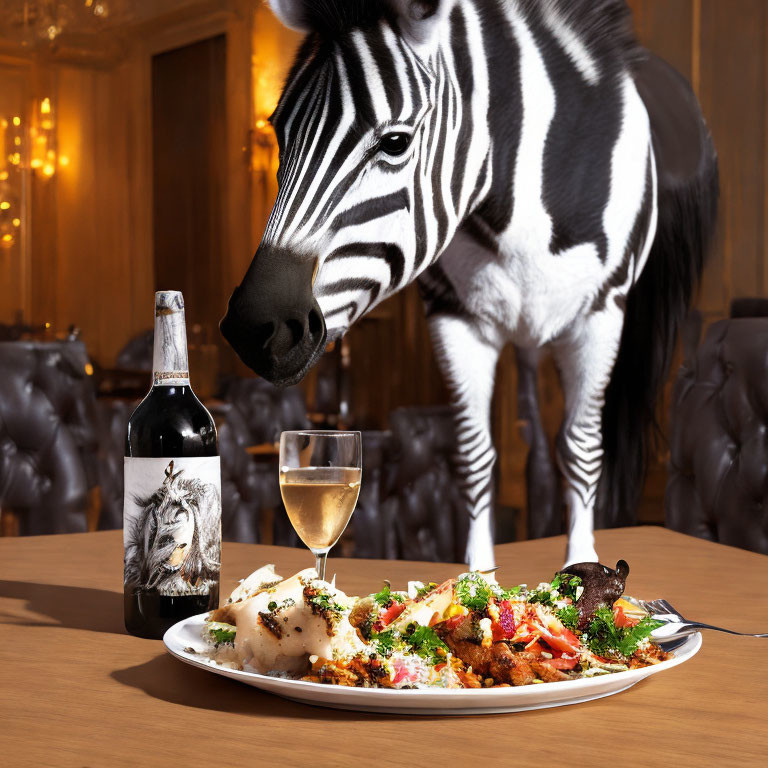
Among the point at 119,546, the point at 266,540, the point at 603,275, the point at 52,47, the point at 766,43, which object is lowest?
the point at 266,540

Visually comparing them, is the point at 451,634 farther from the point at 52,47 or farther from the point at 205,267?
the point at 52,47

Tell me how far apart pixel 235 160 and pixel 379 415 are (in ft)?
2.00

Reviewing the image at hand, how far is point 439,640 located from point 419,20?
3.19ft

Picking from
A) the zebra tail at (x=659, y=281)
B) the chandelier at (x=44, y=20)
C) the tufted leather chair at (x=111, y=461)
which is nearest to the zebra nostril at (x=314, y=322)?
the zebra tail at (x=659, y=281)

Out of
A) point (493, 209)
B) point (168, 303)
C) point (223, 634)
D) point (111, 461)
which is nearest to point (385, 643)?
point (223, 634)

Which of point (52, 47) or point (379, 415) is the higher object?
point (52, 47)

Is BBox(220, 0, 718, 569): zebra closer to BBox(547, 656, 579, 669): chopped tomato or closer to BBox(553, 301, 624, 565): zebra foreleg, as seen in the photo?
BBox(553, 301, 624, 565): zebra foreleg

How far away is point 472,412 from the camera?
5.01 feet

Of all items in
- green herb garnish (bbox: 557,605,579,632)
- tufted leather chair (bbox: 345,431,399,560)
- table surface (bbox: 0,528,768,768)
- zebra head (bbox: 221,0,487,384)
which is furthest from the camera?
tufted leather chair (bbox: 345,431,399,560)

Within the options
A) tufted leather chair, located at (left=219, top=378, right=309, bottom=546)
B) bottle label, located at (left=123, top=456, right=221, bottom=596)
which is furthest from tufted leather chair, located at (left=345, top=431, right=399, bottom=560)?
bottle label, located at (left=123, top=456, right=221, bottom=596)

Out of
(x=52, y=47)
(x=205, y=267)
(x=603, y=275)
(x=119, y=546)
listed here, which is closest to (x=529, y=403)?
(x=603, y=275)

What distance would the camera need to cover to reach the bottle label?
75cm

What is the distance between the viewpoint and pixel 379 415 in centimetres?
190

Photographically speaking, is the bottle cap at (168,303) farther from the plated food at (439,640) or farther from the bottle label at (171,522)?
the plated food at (439,640)
